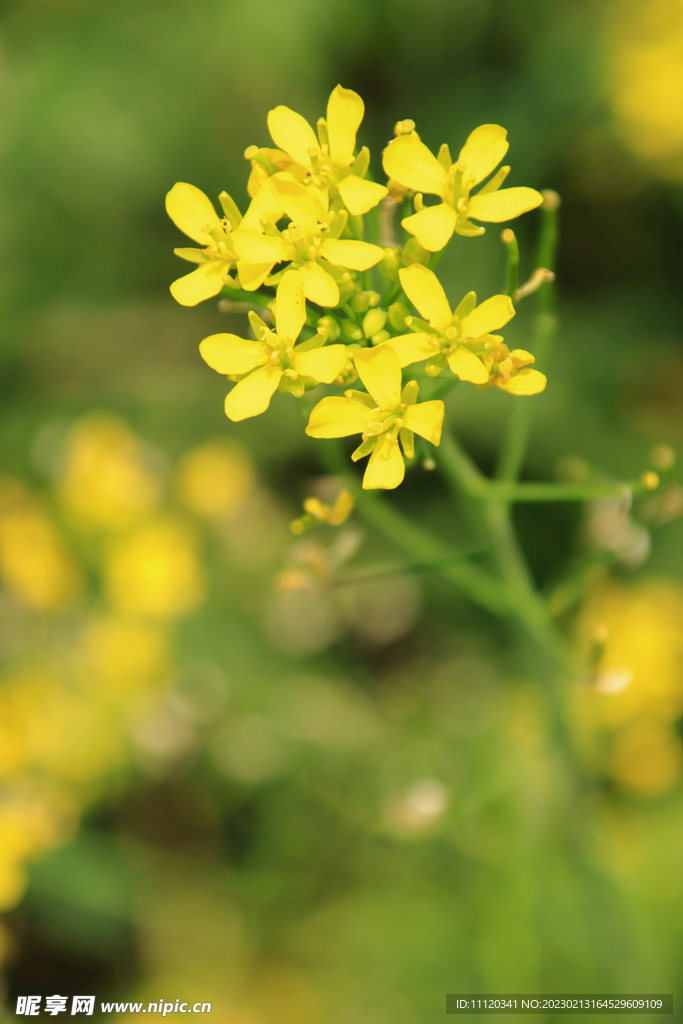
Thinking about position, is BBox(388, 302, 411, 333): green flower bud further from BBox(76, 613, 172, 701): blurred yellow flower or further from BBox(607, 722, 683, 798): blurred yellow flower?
BBox(607, 722, 683, 798): blurred yellow flower

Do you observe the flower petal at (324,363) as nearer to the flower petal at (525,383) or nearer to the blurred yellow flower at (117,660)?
the flower petal at (525,383)

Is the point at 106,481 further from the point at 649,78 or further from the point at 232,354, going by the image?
the point at 649,78

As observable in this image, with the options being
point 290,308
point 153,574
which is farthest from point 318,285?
point 153,574

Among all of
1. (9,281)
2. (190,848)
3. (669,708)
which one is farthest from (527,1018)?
(9,281)

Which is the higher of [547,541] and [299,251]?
[547,541]

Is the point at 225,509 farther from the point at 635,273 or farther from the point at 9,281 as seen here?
the point at 635,273

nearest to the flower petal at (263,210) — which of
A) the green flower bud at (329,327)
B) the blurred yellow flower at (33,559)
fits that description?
the green flower bud at (329,327)
